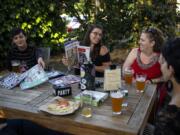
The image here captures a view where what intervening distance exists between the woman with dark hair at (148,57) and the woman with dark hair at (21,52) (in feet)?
3.61

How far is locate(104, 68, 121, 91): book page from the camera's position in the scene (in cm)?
229

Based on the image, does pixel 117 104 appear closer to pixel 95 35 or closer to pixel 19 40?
pixel 95 35

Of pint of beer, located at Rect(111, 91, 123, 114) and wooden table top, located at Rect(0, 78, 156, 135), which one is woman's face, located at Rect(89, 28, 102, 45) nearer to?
wooden table top, located at Rect(0, 78, 156, 135)

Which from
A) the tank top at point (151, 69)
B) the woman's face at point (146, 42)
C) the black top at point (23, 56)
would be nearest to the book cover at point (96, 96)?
the tank top at point (151, 69)

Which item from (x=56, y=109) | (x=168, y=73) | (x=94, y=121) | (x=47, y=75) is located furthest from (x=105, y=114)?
(x=47, y=75)

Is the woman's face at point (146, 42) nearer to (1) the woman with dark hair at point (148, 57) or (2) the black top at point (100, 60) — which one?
(1) the woman with dark hair at point (148, 57)

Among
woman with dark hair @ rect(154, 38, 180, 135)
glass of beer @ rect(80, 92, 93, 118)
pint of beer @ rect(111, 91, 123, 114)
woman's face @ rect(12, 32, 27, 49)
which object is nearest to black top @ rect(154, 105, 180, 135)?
woman with dark hair @ rect(154, 38, 180, 135)

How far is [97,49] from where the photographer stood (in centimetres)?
342

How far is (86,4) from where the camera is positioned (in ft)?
A: 18.6

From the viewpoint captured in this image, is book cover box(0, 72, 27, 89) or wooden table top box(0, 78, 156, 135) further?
book cover box(0, 72, 27, 89)

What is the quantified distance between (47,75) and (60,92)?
53cm

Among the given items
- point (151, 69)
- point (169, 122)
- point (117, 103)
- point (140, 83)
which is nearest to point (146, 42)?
point (151, 69)

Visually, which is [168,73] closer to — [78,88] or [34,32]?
[78,88]

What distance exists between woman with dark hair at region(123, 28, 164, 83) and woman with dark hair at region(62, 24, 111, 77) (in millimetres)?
379
